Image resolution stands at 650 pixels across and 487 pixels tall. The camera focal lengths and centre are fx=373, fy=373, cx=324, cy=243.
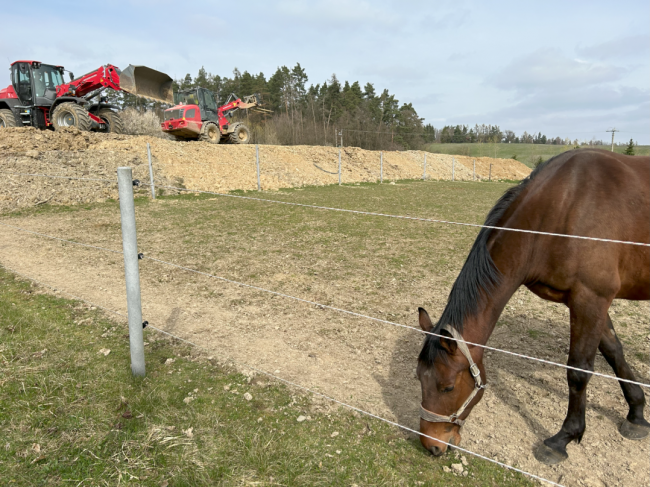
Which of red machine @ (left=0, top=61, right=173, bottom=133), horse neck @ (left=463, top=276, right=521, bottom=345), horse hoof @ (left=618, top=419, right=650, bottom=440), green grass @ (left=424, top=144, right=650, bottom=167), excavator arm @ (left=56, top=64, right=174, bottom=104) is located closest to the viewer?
horse neck @ (left=463, top=276, right=521, bottom=345)

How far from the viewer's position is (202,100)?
1880cm

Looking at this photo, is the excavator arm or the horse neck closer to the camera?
the horse neck

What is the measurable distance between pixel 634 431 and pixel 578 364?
827mm

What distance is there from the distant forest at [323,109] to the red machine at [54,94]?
2129 centimetres

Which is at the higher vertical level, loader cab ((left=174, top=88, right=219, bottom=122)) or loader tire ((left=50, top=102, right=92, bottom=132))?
loader cab ((left=174, top=88, right=219, bottom=122))

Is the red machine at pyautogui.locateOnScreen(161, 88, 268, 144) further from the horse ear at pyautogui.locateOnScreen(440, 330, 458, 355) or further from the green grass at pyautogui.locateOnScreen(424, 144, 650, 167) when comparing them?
the green grass at pyautogui.locateOnScreen(424, 144, 650, 167)

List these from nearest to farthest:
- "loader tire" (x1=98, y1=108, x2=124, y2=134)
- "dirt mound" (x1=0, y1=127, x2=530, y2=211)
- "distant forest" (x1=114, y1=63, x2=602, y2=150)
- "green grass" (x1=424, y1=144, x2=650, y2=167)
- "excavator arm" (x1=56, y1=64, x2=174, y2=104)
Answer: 1. "dirt mound" (x1=0, y1=127, x2=530, y2=211)
2. "excavator arm" (x1=56, y1=64, x2=174, y2=104)
3. "loader tire" (x1=98, y1=108, x2=124, y2=134)
4. "distant forest" (x1=114, y1=63, x2=602, y2=150)
5. "green grass" (x1=424, y1=144, x2=650, y2=167)

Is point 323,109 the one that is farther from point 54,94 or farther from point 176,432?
point 176,432

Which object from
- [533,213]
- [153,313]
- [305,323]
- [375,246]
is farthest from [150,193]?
[533,213]

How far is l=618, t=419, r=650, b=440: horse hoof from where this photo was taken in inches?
95.7

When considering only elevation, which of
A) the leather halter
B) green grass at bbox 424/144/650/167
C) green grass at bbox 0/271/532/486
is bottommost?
green grass at bbox 0/271/532/486

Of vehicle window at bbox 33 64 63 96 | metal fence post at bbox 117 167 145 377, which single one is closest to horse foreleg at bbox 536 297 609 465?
metal fence post at bbox 117 167 145 377

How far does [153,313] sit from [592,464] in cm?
404

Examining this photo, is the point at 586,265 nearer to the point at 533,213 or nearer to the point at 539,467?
the point at 533,213
